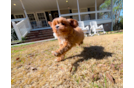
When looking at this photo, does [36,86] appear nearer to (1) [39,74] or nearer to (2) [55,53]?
(1) [39,74]

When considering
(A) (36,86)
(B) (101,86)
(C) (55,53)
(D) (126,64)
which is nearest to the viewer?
(D) (126,64)

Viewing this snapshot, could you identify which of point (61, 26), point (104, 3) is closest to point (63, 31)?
point (61, 26)

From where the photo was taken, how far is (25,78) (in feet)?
3.88

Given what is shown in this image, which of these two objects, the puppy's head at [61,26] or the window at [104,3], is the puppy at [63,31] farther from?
the window at [104,3]

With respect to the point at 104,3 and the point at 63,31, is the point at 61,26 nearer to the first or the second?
the point at 63,31

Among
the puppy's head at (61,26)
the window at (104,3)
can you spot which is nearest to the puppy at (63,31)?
the puppy's head at (61,26)

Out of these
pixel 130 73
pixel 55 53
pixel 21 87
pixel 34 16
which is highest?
pixel 34 16

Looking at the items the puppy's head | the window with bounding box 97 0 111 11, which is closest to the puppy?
the puppy's head

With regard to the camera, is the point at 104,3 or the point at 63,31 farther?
the point at 104,3

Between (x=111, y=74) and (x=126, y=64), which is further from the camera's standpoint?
(x=111, y=74)
